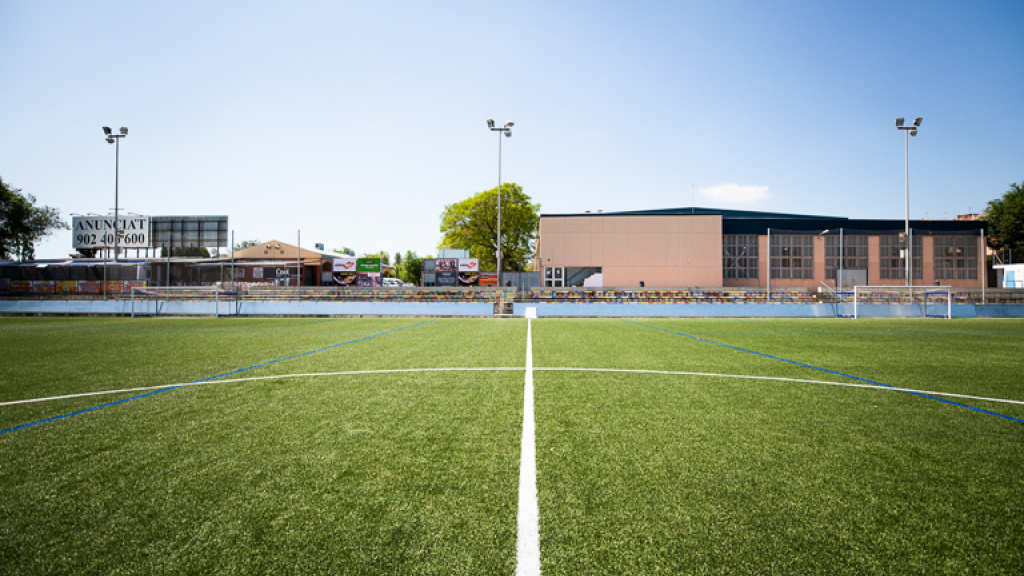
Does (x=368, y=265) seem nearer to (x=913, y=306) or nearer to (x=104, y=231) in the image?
(x=104, y=231)

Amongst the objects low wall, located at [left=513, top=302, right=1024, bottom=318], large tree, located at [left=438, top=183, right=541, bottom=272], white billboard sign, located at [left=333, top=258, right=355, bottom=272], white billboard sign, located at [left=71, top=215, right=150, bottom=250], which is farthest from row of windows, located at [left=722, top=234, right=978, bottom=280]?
white billboard sign, located at [left=71, top=215, right=150, bottom=250]

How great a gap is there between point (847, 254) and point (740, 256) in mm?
9613

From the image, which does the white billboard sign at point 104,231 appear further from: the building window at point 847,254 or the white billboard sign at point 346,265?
the building window at point 847,254

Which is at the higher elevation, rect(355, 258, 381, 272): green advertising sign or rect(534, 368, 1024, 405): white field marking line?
rect(355, 258, 381, 272): green advertising sign

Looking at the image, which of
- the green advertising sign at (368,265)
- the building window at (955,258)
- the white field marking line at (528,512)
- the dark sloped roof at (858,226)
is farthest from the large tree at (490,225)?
the white field marking line at (528,512)

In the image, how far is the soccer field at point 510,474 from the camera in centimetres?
174

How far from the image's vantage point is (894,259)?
139 feet

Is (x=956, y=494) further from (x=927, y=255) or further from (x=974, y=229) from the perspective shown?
(x=974, y=229)

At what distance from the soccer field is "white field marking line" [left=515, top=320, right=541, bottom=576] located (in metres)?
0.01

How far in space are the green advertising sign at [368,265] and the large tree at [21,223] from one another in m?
33.3

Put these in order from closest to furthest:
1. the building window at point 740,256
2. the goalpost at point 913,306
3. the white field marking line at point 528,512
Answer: the white field marking line at point 528,512 < the goalpost at point 913,306 < the building window at point 740,256

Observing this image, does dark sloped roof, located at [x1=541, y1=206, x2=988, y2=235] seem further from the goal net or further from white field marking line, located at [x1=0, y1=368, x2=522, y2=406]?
white field marking line, located at [x1=0, y1=368, x2=522, y2=406]

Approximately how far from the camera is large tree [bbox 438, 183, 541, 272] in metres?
49.0

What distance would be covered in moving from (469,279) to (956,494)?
37.6 m
